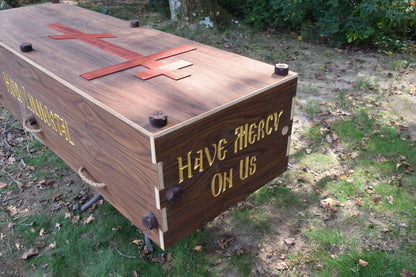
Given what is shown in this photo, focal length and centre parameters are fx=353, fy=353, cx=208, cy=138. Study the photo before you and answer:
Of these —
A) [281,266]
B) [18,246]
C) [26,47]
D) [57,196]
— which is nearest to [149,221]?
[281,266]

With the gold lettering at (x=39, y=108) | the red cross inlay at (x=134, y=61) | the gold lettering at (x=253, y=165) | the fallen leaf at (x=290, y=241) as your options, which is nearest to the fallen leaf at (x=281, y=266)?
the fallen leaf at (x=290, y=241)

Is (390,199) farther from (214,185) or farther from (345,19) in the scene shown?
(345,19)

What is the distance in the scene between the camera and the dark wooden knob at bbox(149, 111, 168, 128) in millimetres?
1308

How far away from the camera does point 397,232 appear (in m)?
2.37

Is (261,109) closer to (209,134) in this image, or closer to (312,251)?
(209,134)

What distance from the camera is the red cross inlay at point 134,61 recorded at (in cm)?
181

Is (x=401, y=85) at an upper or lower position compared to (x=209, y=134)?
lower

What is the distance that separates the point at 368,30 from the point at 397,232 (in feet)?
11.8

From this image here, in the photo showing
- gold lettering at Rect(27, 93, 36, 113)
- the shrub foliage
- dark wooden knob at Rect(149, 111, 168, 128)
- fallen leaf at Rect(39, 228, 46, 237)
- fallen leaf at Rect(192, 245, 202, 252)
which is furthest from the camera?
the shrub foliage

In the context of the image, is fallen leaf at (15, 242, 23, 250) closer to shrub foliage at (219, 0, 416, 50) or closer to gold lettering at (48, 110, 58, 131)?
gold lettering at (48, 110, 58, 131)

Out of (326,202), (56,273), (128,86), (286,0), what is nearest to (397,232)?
(326,202)

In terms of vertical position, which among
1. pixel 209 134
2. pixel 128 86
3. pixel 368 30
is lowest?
pixel 368 30

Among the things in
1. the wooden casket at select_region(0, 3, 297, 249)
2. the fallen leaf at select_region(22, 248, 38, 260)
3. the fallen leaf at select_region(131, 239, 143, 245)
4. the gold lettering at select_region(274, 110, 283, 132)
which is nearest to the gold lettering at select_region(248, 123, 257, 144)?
the wooden casket at select_region(0, 3, 297, 249)

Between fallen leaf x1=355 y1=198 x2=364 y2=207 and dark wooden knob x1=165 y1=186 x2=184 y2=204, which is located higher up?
dark wooden knob x1=165 y1=186 x2=184 y2=204
